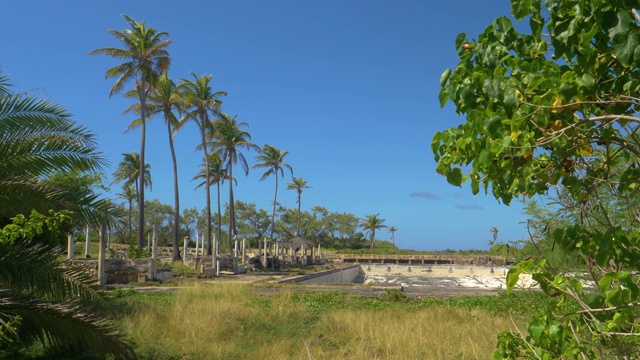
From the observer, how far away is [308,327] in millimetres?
10570

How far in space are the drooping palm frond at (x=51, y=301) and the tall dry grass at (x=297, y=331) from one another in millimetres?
1558

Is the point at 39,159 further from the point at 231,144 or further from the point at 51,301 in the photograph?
the point at 231,144

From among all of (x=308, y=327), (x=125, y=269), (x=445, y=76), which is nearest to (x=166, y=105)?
(x=125, y=269)

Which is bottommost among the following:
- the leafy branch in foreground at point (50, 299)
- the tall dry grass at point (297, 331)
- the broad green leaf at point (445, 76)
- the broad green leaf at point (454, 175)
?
the tall dry grass at point (297, 331)

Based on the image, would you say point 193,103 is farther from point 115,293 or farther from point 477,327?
point 477,327

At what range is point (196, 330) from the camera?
966cm

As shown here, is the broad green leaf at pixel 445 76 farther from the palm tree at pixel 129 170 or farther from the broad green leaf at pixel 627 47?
the palm tree at pixel 129 170

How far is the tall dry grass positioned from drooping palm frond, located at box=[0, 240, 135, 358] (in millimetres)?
1558

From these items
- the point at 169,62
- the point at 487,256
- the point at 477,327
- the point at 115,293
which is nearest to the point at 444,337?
the point at 477,327

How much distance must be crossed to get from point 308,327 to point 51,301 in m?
5.02

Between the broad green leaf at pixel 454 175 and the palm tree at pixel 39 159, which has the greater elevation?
the palm tree at pixel 39 159

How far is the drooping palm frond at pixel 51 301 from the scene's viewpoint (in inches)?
242

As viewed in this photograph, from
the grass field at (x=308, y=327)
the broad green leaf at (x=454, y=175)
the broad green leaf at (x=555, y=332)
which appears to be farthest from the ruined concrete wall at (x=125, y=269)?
the broad green leaf at (x=555, y=332)

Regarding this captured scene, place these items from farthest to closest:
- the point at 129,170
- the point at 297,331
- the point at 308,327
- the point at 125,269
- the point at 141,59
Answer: the point at 129,170 < the point at 141,59 < the point at 125,269 < the point at 308,327 < the point at 297,331
